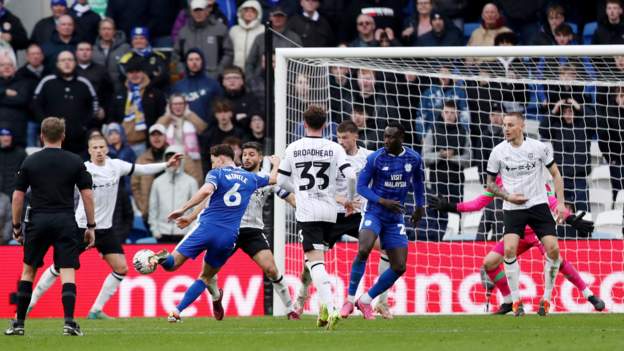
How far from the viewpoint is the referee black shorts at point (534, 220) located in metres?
14.7

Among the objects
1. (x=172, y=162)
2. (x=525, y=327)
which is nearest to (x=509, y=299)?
(x=525, y=327)

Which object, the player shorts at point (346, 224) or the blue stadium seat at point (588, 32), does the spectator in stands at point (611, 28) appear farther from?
the player shorts at point (346, 224)

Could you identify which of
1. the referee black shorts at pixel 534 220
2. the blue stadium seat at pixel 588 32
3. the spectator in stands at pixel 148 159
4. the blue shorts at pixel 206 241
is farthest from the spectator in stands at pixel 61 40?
the referee black shorts at pixel 534 220

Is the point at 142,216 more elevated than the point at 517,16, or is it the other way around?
the point at 517,16

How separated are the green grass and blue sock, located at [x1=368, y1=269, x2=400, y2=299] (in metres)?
0.32

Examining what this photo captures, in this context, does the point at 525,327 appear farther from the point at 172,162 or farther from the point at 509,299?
the point at 172,162

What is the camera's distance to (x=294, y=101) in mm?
17062

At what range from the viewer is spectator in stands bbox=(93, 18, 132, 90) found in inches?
832

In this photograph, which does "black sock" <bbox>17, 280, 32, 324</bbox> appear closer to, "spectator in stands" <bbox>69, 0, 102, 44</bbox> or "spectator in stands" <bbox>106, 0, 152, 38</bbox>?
"spectator in stands" <bbox>69, 0, 102, 44</bbox>

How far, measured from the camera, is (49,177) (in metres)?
12.0

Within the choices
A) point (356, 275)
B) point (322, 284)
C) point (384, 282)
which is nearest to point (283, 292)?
point (356, 275)

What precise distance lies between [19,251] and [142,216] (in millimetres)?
2109

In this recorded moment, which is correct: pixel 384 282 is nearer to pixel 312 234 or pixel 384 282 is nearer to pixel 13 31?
pixel 312 234

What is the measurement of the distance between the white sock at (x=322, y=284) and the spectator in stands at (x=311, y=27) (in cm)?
801
